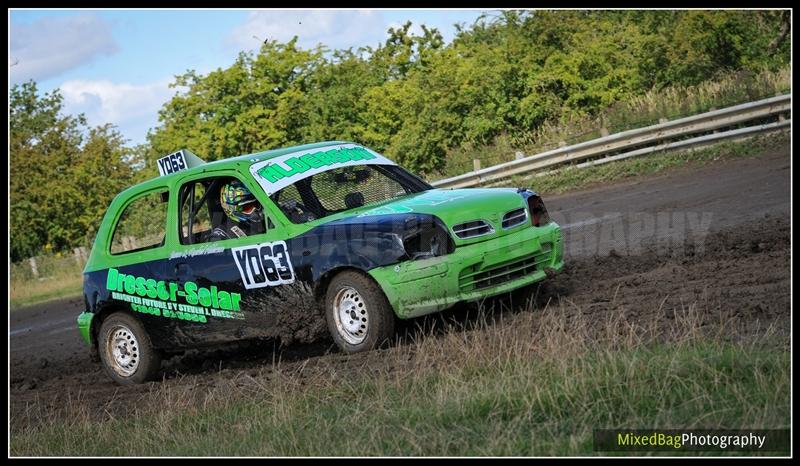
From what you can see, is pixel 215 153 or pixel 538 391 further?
pixel 215 153

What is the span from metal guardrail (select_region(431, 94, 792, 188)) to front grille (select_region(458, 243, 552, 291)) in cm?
1073

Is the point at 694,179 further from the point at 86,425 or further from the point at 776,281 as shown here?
the point at 86,425

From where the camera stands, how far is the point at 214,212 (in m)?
9.23

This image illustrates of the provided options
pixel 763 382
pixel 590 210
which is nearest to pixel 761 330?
pixel 763 382

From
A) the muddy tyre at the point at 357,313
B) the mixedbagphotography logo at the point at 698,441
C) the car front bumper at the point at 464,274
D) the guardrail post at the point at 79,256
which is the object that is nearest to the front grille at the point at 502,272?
the car front bumper at the point at 464,274

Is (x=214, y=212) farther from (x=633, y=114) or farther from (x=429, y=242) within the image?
(x=633, y=114)

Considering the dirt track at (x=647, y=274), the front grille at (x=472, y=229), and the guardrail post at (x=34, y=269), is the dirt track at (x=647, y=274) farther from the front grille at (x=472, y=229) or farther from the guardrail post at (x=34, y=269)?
the guardrail post at (x=34, y=269)

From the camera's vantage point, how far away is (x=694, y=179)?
16.6 m

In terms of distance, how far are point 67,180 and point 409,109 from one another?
13818 mm

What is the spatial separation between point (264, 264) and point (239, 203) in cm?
76

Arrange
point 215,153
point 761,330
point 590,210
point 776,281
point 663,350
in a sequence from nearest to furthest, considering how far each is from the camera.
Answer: point 663,350, point 761,330, point 776,281, point 590,210, point 215,153

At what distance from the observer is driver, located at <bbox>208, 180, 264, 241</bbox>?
8.82 meters

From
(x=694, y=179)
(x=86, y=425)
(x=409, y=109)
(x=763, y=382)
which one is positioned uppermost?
(x=409, y=109)
